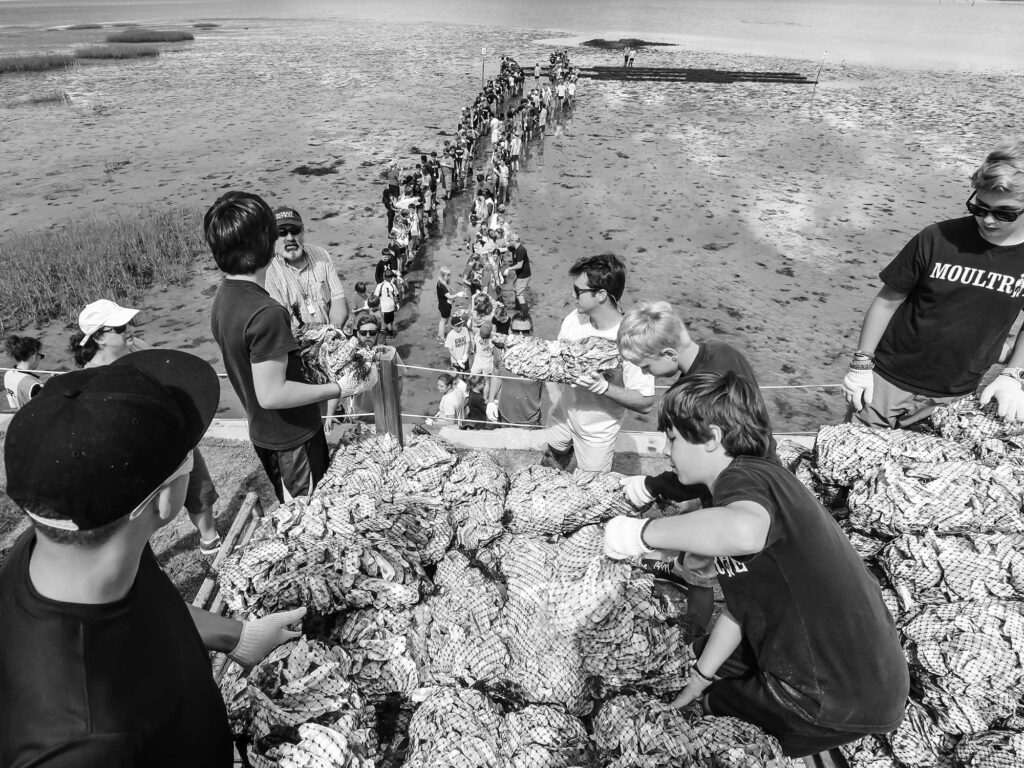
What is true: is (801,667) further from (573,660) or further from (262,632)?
(262,632)

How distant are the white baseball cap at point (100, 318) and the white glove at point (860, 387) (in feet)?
14.0

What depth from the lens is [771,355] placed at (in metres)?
8.45

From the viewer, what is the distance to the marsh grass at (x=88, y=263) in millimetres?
10148

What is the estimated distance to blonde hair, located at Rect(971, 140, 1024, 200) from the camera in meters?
2.65

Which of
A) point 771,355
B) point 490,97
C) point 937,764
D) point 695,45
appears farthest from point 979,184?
point 695,45

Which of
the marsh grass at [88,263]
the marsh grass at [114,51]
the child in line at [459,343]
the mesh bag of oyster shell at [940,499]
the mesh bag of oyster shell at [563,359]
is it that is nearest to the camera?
the mesh bag of oyster shell at [940,499]

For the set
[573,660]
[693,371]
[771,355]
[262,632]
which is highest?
[693,371]

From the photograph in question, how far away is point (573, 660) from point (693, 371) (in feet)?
4.64

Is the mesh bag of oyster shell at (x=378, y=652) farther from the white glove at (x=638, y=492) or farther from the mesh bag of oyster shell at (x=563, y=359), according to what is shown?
the mesh bag of oyster shell at (x=563, y=359)

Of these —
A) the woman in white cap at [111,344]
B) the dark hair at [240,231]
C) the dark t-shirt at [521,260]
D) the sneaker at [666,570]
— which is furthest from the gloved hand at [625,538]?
the dark t-shirt at [521,260]

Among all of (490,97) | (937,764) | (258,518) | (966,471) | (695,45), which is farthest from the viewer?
(695,45)

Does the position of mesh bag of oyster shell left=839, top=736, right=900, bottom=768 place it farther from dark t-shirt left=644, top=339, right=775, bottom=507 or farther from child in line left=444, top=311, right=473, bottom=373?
child in line left=444, top=311, right=473, bottom=373

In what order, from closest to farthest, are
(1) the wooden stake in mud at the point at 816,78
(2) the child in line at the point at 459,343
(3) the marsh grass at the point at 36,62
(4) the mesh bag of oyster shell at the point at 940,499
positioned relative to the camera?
(4) the mesh bag of oyster shell at the point at 940,499, (2) the child in line at the point at 459,343, (1) the wooden stake in mud at the point at 816,78, (3) the marsh grass at the point at 36,62

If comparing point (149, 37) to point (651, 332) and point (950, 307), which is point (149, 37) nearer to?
point (651, 332)
